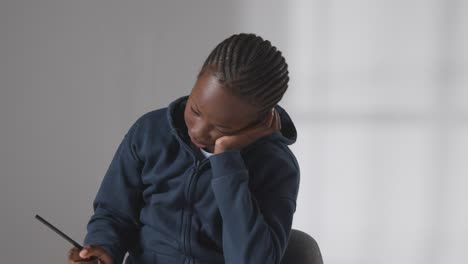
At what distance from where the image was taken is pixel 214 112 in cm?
72

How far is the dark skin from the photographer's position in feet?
2.35

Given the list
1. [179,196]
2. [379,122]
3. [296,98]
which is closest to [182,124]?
[179,196]

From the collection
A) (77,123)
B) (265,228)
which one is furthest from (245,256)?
(77,123)

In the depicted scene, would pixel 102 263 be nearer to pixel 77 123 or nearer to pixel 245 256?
pixel 245 256

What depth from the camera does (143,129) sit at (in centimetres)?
90

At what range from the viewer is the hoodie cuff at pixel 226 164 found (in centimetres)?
79

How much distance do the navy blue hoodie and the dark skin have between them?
0.03 meters

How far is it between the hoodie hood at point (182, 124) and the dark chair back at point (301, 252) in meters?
0.21

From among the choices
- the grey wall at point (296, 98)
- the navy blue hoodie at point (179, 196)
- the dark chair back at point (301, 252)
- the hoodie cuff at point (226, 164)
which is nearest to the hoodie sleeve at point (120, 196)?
the navy blue hoodie at point (179, 196)

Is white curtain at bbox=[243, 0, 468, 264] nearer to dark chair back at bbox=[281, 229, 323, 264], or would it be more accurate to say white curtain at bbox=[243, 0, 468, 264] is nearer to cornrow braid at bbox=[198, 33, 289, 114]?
dark chair back at bbox=[281, 229, 323, 264]

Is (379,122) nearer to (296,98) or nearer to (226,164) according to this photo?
(296,98)

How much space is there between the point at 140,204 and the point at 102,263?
137 mm

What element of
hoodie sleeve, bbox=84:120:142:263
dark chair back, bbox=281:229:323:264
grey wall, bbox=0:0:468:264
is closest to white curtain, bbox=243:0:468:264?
grey wall, bbox=0:0:468:264

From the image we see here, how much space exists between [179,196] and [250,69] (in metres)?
0.27
